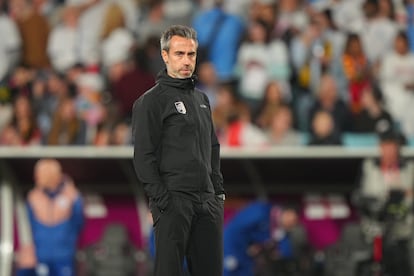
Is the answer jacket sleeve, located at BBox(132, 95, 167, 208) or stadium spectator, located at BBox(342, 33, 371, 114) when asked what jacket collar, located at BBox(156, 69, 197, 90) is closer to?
jacket sleeve, located at BBox(132, 95, 167, 208)

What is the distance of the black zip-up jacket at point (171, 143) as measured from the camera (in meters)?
6.11

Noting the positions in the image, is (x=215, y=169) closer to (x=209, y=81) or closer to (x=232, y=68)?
(x=209, y=81)

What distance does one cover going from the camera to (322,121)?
12469 mm

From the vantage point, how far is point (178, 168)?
20.2 ft

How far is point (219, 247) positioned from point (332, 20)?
8.35m

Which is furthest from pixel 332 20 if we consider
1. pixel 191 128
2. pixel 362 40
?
pixel 191 128

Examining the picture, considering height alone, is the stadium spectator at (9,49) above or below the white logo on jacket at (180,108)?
below

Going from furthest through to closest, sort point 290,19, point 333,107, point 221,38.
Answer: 1. point 290,19
2. point 221,38
3. point 333,107

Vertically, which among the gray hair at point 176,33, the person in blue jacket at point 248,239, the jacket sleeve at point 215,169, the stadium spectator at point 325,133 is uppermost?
the gray hair at point 176,33

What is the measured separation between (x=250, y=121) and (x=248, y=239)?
5.88 feet

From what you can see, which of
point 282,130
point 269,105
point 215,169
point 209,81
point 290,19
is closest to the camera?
point 215,169

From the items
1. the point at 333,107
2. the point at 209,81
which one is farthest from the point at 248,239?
the point at 209,81

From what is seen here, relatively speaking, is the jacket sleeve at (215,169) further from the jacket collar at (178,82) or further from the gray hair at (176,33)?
the gray hair at (176,33)

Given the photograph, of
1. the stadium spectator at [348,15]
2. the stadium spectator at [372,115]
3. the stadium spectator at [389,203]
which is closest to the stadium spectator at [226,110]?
the stadium spectator at [372,115]
